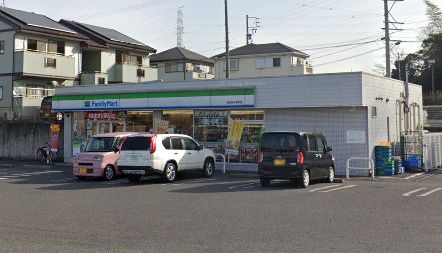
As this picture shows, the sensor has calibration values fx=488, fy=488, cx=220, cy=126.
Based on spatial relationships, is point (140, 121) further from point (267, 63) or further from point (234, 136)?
point (267, 63)

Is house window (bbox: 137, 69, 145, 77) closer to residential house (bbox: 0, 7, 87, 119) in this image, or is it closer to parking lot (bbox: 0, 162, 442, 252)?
residential house (bbox: 0, 7, 87, 119)

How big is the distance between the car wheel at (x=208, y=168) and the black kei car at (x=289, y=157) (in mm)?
3761

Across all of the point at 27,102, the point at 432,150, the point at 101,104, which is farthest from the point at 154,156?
the point at 27,102

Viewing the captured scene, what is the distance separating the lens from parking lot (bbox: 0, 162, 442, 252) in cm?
758

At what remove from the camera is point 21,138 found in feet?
96.7

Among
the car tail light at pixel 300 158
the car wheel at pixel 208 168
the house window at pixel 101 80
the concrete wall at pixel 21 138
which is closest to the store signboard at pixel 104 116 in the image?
the concrete wall at pixel 21 138

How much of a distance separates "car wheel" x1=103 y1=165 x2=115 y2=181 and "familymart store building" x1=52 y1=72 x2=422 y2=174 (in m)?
5.94

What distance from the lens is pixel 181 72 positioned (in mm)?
54250

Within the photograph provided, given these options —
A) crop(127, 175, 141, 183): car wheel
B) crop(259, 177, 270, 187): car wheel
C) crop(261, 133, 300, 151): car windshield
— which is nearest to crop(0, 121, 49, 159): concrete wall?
crop(127, 175, 141, 183): car wheel

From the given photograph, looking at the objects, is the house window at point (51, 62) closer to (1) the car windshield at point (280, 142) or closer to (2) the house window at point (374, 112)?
(2) the house window at point (374, 112)

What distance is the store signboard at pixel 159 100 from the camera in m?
22.0

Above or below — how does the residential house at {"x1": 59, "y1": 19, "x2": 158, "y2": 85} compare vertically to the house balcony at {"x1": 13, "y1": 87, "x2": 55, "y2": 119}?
above

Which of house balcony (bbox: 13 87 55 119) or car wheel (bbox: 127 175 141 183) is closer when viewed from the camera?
car wheel (bbox: 127 175 141 183)

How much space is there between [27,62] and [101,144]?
18927 millimetres
